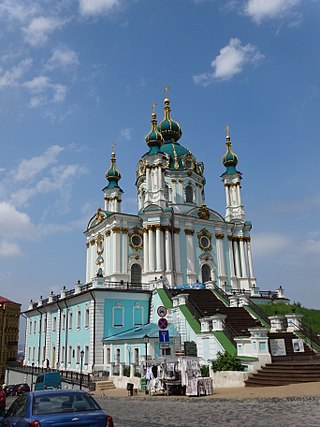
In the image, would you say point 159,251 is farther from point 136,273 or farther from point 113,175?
point 113,175

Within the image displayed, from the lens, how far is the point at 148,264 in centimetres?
4225

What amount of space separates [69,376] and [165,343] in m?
17.8

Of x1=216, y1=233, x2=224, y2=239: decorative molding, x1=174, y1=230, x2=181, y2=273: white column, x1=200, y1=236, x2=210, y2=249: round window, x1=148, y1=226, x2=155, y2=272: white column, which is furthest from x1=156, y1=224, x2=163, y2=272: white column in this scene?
x1=216, y1=233, x2=224, y2=239: decorative molding

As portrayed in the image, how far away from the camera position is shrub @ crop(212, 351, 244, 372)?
2160 cm

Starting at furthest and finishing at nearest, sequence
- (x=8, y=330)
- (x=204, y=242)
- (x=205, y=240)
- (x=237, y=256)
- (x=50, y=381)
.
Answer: (x=8, y=330) → (x=237, y=256) → (x=205, y=240) → (x=204, y=242) → (x=50, y=381)

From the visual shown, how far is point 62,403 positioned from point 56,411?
29 cm

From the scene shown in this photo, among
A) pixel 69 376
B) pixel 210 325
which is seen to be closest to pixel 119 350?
pixel 69 376

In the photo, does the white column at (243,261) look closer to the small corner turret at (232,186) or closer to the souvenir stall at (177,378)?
the small corner turret at (232,186)

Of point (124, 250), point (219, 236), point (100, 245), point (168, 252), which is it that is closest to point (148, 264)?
point (168, 252)

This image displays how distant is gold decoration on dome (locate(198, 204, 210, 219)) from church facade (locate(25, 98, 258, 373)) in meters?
0.11

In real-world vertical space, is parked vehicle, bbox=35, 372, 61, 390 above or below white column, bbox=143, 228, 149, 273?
below

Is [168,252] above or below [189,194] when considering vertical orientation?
below

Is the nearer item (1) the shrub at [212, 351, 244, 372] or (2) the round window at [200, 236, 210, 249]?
(1) the shrub at [212, 351, 244, 372]

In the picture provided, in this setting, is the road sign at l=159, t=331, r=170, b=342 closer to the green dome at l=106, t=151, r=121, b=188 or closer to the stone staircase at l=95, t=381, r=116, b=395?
the stone staircase at l=95, t=381, r=116, b=395
